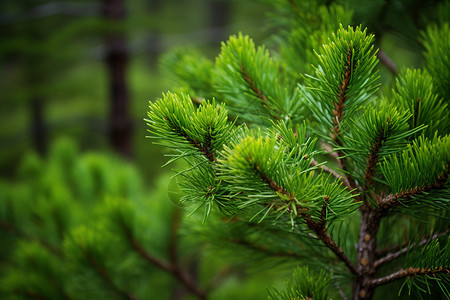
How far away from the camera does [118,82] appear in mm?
3131

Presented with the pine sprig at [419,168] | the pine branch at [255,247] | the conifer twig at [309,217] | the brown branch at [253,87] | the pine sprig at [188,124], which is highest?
the brown branch at [253,87]

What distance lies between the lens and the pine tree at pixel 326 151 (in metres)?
0.38

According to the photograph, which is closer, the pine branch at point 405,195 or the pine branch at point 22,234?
the pine branch at point 405,195

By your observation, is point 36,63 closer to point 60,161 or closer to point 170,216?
point 60,161

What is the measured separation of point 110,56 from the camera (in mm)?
3139

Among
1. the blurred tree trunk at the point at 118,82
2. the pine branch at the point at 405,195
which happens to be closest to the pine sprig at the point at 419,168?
the pine branch at the point at 405,195

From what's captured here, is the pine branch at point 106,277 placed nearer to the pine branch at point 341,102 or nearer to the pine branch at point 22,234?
the pine branch at point 22,234

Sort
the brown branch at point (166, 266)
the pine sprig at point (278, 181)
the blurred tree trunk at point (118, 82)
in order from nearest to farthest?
the pine sprig at point (278, 181), the brown branch at point (166, 266), the blurred tree trunk at point (118, 82)

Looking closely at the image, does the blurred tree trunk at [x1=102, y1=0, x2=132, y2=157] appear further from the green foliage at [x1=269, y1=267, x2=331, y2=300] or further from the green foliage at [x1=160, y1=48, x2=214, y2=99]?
the green foliage at [x1=269, y1=267, x2=331, y2=300]

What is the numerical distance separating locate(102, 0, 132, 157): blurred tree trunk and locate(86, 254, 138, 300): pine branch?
2.42 meters

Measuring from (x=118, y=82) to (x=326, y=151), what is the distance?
9.81 feet

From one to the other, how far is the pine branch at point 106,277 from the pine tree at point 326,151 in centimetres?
44

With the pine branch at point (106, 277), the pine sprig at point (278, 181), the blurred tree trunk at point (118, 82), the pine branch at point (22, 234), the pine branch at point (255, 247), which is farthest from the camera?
the blurred tree trunk at point (118, 82)

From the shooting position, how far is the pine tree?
0.38 meters
